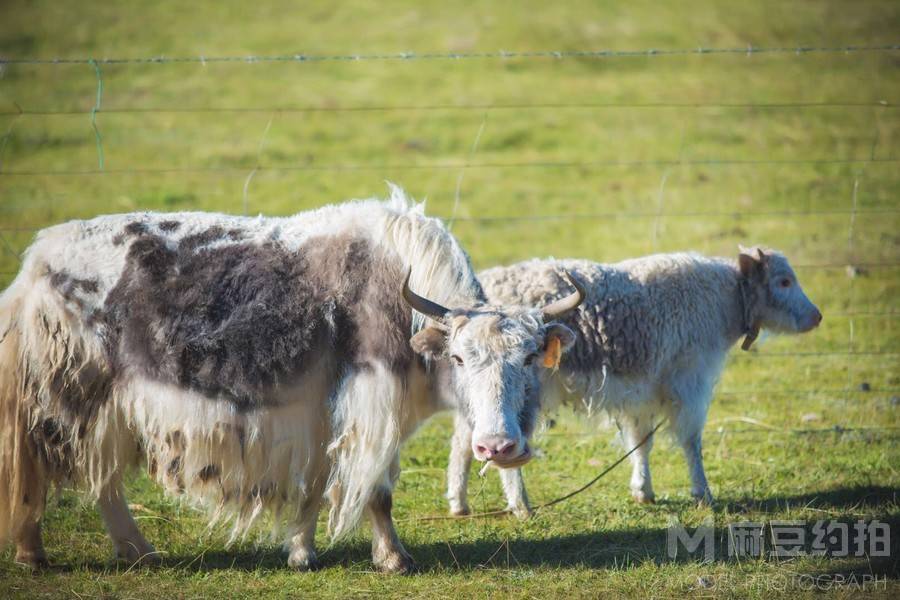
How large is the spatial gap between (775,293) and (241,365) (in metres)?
4.03

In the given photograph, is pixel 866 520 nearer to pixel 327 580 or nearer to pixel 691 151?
pixel 327 580

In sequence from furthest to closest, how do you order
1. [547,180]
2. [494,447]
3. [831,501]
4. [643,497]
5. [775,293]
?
[547,180] → [775,293] → [643,497] → [831,501] → [494,447]

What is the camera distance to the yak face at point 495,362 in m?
4.77

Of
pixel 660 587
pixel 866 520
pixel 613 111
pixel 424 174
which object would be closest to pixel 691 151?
pixel 613 111

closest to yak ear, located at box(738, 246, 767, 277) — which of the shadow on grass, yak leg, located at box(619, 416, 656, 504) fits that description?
yak leg, located at box(619, 416, 656, 504)

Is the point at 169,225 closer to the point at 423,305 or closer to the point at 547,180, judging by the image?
the point at 423,305

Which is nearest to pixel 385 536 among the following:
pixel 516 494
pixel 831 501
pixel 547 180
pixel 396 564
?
pixel 396 564

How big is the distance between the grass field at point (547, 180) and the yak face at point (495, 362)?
0.89m

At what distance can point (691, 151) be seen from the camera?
16438 mm

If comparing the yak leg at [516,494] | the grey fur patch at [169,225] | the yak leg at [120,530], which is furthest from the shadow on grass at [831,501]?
the grey fur patch at [169,225]

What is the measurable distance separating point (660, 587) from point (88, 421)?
10.5 ft

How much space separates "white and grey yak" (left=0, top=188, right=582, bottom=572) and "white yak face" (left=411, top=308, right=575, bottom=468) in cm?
2

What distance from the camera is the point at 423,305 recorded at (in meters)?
5.01

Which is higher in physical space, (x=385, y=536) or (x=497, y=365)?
(x=497, y=365)
